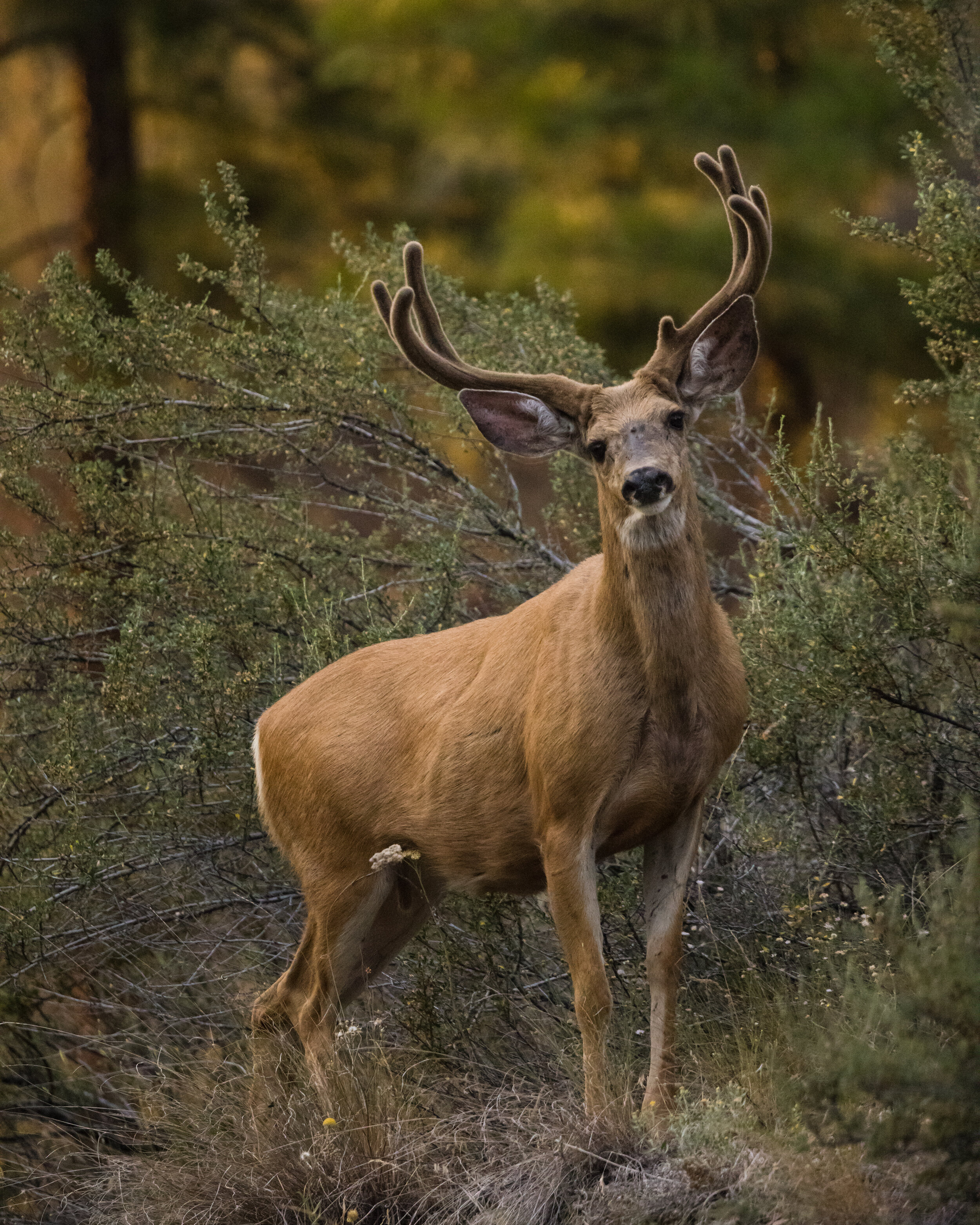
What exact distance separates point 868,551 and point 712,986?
1802 mm

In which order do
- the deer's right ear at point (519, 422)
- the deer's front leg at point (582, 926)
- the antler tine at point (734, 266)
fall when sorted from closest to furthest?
the deer's front leg at point (582, 926), the antler tine at point (734, 266), the deer's right ear at point (519, 422)

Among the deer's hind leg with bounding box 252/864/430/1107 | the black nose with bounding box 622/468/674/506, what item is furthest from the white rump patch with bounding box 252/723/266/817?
the black nose with bounding box 622/468/674/506

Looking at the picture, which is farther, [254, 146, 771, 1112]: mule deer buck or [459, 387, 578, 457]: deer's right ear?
[459, 387, 578, 457]: deer's right ear

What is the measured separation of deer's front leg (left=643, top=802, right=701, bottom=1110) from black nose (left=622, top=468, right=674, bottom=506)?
114 centimetres

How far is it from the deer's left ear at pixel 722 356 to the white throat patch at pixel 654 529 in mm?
599

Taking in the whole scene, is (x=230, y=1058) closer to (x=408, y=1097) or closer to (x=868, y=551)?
(x=408, y=1097)

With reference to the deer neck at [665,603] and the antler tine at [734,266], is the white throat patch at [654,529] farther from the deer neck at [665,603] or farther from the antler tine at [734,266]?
the antler tine at [734,266]

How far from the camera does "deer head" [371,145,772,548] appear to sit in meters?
4.86

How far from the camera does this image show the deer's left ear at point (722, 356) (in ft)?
17.1

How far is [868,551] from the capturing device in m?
5.62

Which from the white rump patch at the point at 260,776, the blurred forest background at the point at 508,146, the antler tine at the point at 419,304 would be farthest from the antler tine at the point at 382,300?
the blurred forest background at the point at 508,146

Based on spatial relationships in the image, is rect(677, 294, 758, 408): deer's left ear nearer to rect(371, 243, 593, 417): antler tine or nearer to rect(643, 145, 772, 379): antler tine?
rect(643, 145, 772, 379): antler tine

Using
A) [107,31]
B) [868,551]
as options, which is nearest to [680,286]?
[107,31]

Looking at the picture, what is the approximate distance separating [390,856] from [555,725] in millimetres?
820
